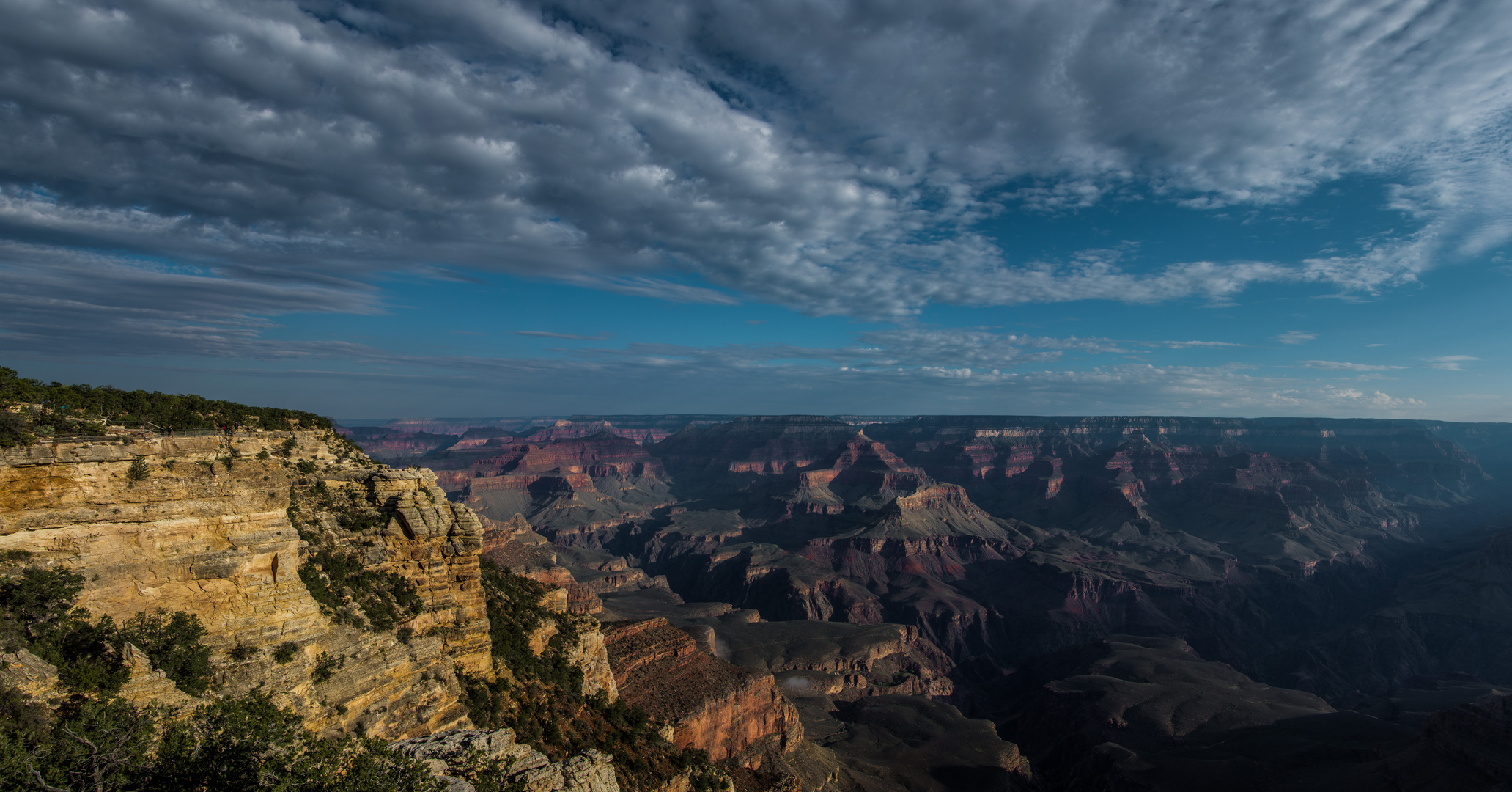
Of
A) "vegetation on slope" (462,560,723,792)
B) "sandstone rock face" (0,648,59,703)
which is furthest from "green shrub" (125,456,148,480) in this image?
"vegetation on slope" (462,560,723,792)

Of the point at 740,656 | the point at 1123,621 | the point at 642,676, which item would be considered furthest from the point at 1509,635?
the point at 642,676

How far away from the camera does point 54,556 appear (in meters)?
14.9

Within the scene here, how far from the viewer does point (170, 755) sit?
Result: 12.9m

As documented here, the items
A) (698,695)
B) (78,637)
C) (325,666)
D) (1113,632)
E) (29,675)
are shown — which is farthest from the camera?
(1113,632)

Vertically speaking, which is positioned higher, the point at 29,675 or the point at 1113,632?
the point at 29,675

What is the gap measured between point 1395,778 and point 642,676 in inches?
2563

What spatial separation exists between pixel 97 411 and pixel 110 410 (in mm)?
792

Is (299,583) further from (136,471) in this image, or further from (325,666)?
(136,471)

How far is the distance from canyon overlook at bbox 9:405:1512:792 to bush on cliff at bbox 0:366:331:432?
1146 mm

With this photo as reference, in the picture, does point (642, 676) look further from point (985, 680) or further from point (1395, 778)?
point (985, 680)

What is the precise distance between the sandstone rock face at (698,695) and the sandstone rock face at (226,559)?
2605 cm

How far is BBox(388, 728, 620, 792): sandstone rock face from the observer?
17.2 metres

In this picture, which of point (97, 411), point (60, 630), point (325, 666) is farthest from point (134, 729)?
point (97, 411)

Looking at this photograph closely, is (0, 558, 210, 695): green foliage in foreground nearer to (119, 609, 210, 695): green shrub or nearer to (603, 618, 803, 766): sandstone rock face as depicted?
(119, 609, 210, 695): green shrub
